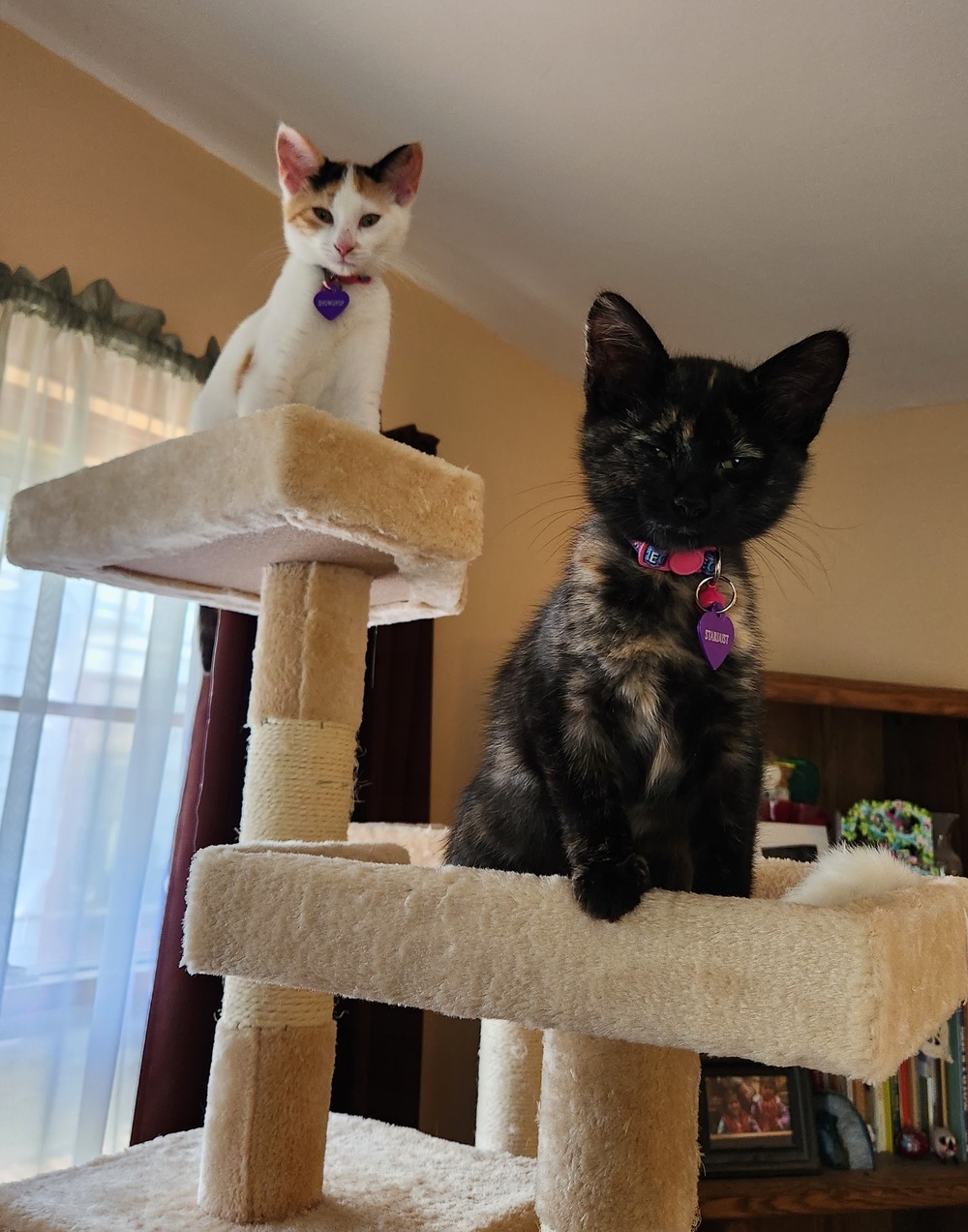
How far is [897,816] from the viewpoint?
2387 millimetres

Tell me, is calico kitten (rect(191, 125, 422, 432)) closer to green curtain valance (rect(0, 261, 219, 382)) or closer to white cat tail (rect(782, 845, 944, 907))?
green curtain valance (rect(0, 261, 219, 382))

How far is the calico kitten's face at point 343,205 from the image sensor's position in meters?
1.31

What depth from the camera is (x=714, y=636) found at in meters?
0.81

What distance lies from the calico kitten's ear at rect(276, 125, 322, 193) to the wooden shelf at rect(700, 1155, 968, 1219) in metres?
1.92

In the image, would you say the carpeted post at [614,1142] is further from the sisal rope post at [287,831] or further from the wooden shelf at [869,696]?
the wooden shelf at [869,696]

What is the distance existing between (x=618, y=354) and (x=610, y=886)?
1.59 feet

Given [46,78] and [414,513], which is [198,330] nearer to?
Result: [46,78]

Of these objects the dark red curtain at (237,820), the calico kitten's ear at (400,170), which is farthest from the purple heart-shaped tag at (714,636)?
the dark red curtain at (237,820)

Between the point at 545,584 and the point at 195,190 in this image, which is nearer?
the point at 195,190

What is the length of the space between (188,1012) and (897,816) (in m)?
1.77


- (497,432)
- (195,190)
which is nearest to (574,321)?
(497,432)

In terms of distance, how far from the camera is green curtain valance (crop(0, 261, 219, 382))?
1553mm

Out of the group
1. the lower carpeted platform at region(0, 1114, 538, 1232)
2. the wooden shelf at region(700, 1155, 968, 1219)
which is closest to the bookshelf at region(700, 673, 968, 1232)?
the wooden shelf at region(700, 1155, 968, 1219)

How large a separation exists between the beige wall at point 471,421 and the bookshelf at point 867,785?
213 millimetres
